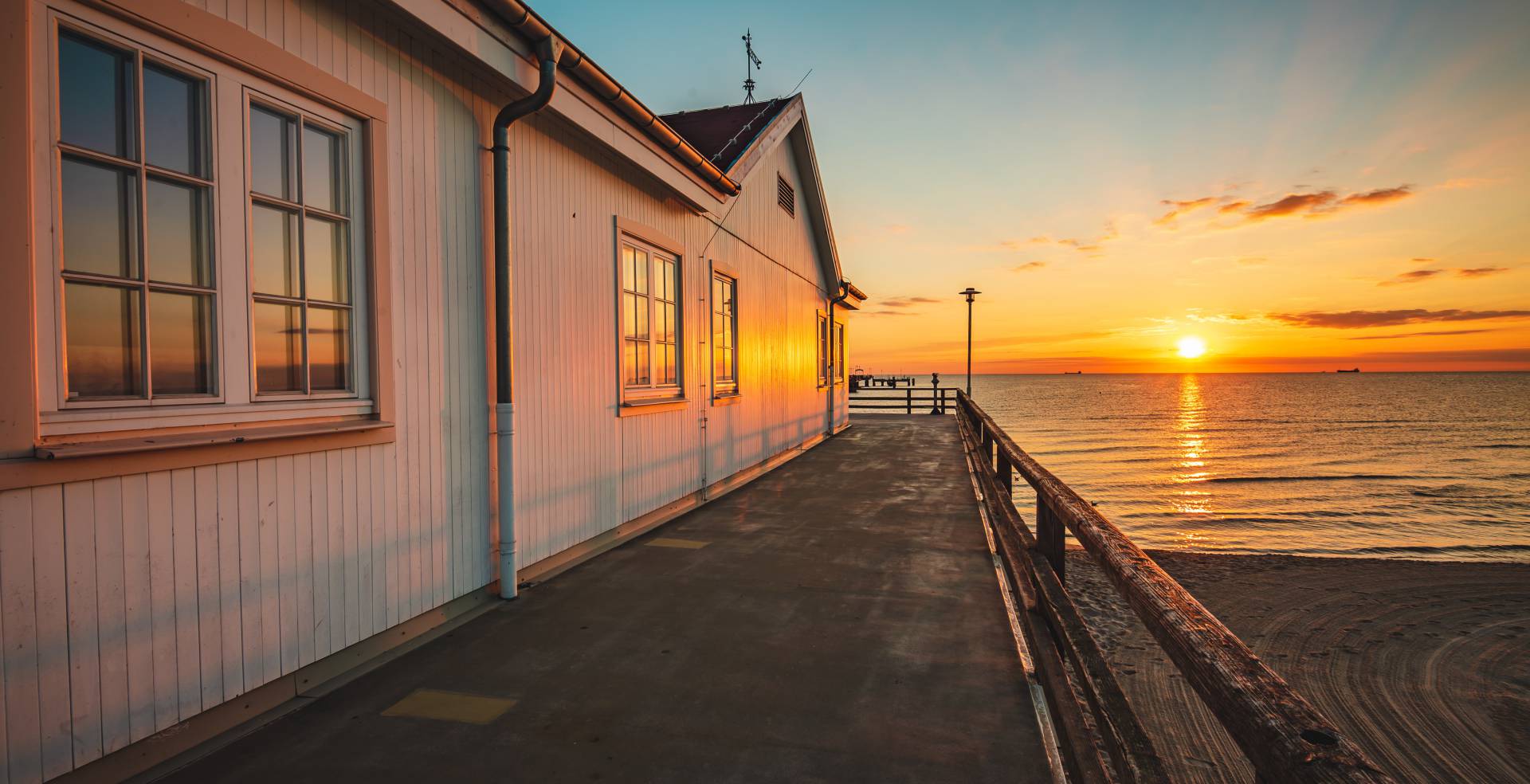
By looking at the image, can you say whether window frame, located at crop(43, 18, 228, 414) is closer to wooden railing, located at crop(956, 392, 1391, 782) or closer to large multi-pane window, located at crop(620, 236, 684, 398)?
wooden railing, located at crop(956, 392, 1391, 782)

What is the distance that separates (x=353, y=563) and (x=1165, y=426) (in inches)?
1912

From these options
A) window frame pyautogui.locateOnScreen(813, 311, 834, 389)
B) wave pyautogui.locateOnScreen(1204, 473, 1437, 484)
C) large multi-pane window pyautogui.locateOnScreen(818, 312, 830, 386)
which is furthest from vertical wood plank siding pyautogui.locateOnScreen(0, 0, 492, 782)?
wave pyautogui.locateOnScreen(1204, 473, 1437, 484)

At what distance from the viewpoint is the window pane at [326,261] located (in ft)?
10.1

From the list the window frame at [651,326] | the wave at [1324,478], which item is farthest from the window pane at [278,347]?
the wave at [1324,478]

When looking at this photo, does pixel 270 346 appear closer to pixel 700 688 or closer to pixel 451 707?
pixel 451 707

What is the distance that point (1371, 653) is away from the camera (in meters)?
7.17

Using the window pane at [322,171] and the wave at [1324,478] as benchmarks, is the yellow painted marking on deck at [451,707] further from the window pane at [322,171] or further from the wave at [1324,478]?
the wave at [1324,478]

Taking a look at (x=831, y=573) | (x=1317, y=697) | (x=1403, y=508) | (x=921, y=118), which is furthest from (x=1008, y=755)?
(x=1403, y=508)

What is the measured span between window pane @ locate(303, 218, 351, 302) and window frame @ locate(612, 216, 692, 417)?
2.80 metres

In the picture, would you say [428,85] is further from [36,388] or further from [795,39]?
[795,39]

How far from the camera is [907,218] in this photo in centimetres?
2308

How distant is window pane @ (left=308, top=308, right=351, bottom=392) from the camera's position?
3.11 m

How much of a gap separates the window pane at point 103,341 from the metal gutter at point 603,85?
2.55m

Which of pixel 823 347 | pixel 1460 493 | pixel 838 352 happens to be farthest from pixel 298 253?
pixel 1460 493
